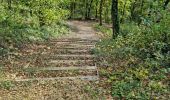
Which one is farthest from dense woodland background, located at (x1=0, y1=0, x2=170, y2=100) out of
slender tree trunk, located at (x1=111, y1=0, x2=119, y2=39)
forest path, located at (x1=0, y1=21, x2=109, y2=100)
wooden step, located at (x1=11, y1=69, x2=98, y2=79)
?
wooden step, located at (x1=11, y1=69, x2=98, y2=79)

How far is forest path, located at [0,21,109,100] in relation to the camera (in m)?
10.3

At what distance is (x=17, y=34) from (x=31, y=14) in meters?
7.39

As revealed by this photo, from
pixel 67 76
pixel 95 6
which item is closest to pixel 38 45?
pixel 67 76

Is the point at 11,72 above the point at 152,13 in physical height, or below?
below

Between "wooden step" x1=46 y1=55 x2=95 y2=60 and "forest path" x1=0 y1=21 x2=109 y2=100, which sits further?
"wooden step" x1=46 y1=55 x2=95 y2=60

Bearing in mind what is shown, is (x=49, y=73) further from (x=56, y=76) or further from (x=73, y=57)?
(x=73, y=57)

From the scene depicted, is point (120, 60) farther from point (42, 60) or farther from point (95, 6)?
point (95, 6)

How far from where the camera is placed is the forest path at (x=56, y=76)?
33.7ft

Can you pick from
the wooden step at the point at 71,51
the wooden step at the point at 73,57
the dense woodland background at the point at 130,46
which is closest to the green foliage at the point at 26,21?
the dense woodland background at the point at 130,46

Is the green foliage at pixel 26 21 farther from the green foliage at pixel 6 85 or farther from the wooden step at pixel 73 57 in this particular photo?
the green foliage at pixel 6 85

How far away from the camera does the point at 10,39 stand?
16.6 meters

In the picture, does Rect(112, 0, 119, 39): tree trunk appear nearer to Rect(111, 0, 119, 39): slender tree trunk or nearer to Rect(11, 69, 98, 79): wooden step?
Rect(111, 0, 119, 39): slender tree trunk

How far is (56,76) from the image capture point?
12.1 m

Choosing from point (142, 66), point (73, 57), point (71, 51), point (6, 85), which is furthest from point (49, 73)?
point (71, 51)
